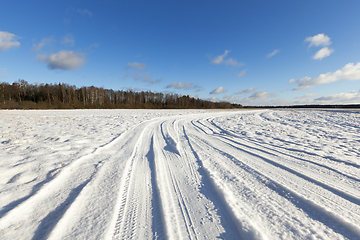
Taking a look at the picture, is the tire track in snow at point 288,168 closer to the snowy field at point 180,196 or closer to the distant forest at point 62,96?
the snowy field at point 180,196

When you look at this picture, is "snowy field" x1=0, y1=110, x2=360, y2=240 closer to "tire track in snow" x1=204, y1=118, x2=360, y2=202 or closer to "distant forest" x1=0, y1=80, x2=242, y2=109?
"tire track in snow" x1=204, y1=118, x2=360, y2=202

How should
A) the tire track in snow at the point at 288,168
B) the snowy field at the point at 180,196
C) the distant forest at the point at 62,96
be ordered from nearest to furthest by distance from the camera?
the snowy field at the point at 180,196
the tire track in snow at the point at 288,168
the distant forest at the point at 62,96

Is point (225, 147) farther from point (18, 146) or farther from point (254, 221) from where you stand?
point (18, 146)

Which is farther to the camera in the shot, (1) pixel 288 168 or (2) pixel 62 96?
(2) pixel 62 96

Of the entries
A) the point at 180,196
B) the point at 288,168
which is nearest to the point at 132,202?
the point at 180,196

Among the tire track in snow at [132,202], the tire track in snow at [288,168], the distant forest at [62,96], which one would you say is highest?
the distant forest at [62,96]

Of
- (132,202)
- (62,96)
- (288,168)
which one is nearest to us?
(132,202)

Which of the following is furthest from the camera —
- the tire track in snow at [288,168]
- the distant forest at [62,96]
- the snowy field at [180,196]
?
the distant forest at [62,96]

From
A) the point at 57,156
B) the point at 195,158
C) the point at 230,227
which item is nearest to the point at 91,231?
the point at 230,227

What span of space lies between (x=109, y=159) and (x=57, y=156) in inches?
56.5

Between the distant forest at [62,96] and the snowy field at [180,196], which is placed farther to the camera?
the distant forest at [62,96]

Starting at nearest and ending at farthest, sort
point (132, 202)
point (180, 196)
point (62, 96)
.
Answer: point (132, 202)
point (180, 196)
point (62, 96)

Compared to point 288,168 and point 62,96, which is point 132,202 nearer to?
point 288,168

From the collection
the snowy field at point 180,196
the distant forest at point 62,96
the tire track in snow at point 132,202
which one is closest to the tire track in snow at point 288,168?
the snowy field at point 180,196
